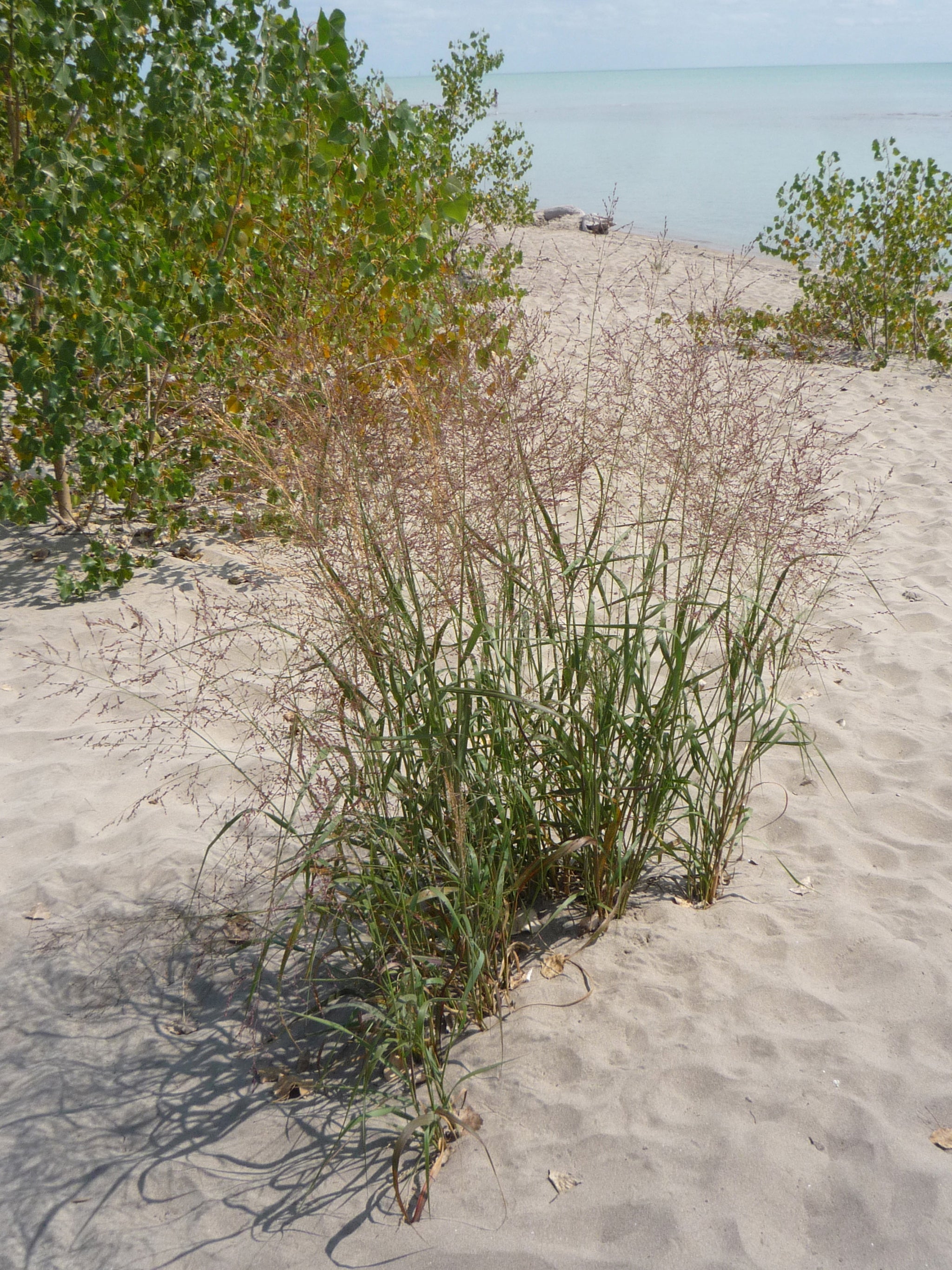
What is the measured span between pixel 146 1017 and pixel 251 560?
115 centimetres

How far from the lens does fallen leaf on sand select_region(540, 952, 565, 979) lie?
229 cm

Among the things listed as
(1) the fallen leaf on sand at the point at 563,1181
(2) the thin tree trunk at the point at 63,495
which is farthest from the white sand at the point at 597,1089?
(2) the thin tree trunk at the point at 63,495

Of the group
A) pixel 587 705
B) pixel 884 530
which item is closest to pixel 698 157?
pixel 884 530

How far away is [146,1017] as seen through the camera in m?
2.24

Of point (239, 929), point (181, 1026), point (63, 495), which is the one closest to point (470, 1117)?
point (181, 1026)

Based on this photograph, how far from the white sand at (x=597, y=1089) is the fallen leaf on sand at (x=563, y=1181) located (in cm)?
2

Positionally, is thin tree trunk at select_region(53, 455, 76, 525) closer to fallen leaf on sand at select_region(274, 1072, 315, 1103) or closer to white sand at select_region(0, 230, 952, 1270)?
white sand at select_region(0, 230, 952, 1270)

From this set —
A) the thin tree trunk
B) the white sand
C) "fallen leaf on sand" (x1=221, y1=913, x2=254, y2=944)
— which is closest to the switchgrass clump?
"fallen leaf on sand" (x1=221, y1=913, x2=254, y2=944)

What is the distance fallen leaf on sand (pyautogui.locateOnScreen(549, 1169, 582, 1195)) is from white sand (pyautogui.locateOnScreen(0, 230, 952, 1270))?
19mm

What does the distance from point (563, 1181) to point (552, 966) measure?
57 centimetres

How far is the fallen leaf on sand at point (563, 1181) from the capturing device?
5.85 ft

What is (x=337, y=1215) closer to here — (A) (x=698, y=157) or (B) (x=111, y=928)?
(B) (x=111, y=928)

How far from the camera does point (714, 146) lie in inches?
1654

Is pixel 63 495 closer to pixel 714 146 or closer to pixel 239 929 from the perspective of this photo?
pixel 239 929
